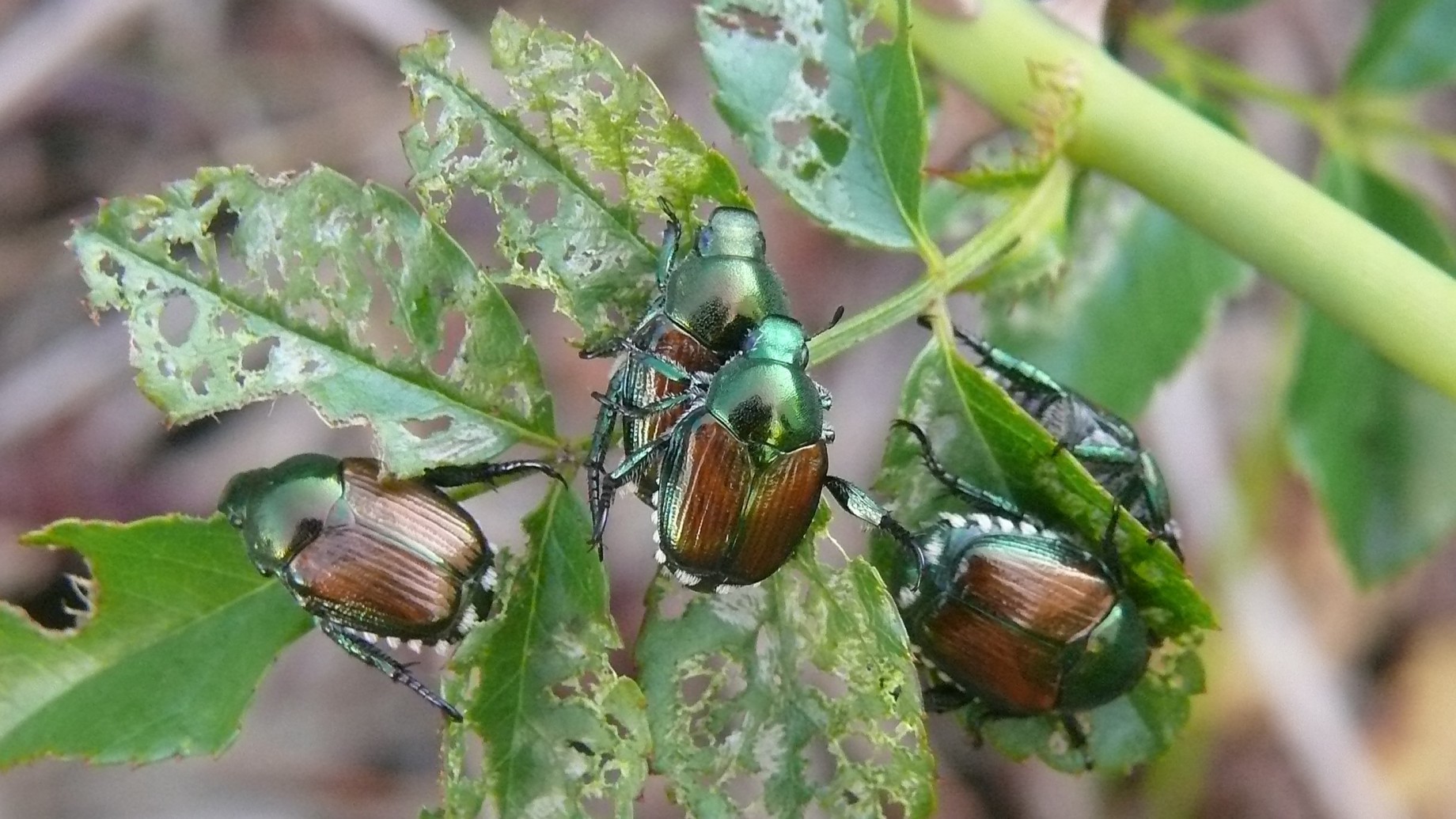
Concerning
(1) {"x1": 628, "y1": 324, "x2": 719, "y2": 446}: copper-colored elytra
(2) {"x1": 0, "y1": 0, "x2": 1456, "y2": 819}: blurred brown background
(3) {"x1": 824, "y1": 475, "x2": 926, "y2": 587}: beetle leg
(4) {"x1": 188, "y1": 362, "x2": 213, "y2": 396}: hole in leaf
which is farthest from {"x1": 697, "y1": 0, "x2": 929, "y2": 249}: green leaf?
(2) {"x1": 0, "y1": 0, "x2": 1456, "y2": 819}: blurred brown background

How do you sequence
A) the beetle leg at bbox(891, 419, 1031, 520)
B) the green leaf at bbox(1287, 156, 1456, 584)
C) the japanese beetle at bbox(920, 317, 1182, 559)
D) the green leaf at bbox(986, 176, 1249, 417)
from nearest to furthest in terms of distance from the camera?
the beetle leg at bbox(891, 419, 1031, 520) → the japanese beetle at bbox(920, 317, 1182, 559) → the green leaf at bbox(986, 176, 1249, 417) → the green leaf at bbox(1287, 156, 1456, 584)

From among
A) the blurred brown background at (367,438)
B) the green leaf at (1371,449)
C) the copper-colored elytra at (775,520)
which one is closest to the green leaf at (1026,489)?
the copper-colored elytra at (775,520)

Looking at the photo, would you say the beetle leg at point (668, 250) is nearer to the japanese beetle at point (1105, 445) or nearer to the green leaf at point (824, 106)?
the green leaf at point (824, 106)

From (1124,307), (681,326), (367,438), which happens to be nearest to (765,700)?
(681,326)

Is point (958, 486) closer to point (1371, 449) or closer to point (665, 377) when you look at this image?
point (665, 377)

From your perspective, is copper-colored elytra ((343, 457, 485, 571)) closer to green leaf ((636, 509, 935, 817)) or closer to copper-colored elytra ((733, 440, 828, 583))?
green leaf ((636, 509, 935, 817))

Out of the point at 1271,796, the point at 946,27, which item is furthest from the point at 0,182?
the point at 1271,796

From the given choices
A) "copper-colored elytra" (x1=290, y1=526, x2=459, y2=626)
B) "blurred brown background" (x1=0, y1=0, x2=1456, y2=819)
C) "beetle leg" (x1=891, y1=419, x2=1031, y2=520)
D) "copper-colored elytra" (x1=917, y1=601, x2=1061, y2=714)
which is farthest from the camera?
"blurred brown background" (x1=0, y1=0, x2=1456, y2=819)
